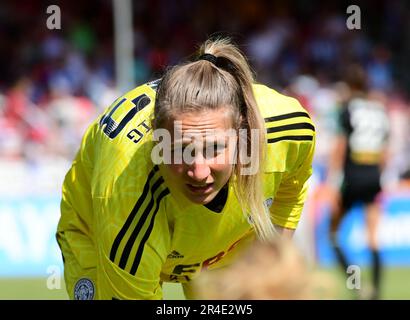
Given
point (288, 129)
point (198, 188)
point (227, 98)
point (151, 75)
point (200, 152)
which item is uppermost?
point (151, 75)

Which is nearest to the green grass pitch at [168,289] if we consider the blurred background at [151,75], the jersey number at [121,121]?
the blurred background at [151,75]

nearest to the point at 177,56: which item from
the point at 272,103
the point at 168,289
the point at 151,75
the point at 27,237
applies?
the point at 151,75

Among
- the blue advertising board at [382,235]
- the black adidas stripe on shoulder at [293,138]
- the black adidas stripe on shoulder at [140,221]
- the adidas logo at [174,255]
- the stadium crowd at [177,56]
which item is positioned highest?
the stadium crowd at [177,56]

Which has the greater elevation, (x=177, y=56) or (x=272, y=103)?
(x=177, y=56)

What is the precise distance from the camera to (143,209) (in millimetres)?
3672

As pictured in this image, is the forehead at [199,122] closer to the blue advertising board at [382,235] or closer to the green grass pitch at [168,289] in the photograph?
the green grass pitch at [168,289]

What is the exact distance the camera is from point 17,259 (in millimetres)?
9977

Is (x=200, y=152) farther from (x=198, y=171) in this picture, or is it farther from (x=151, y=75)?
(x=151, y=75)

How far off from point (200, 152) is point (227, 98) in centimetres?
27

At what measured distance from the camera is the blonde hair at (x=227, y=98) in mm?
3604

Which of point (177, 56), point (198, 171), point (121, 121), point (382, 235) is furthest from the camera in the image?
point (177, 56)

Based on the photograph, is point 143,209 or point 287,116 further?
point 287,116

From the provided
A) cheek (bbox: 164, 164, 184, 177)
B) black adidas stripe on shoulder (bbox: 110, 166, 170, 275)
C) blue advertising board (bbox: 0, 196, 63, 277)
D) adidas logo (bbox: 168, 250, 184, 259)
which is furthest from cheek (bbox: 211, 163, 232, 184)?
blue advertising board (bbox: 0, 196, 63, 277)
